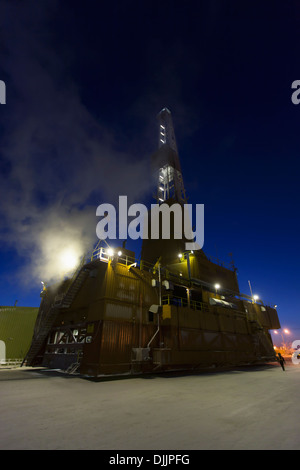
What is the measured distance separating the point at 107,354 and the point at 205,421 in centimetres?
1148

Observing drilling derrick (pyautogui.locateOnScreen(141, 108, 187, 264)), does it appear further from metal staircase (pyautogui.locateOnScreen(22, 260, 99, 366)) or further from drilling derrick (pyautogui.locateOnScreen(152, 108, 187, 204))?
metal staircase (pyautogui.locateOnScreen(22, 260, 99, 366))

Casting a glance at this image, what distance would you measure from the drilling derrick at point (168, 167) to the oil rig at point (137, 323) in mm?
16364

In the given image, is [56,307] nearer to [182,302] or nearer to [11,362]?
[11,362]

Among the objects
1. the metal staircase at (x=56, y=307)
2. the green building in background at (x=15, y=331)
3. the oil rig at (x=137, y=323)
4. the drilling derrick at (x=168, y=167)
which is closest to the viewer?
the oil rig at (x=137, y=323)

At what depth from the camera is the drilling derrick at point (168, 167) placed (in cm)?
4115

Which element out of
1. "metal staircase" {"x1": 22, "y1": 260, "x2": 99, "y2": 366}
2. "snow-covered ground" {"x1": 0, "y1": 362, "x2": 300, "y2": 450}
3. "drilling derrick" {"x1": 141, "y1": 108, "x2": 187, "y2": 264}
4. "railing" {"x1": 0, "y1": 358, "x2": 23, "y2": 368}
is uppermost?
"drilling derrick" {"x1": 141, "y1": 108, "x2": 187, "y2": 264}

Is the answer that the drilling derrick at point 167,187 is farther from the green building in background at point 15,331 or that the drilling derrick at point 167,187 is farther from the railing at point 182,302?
the green building in background at point 15,331

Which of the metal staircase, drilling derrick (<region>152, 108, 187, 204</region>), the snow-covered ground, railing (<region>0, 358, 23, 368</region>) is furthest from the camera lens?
drilling derrick (<region>152, 108, 187, 204</region>)

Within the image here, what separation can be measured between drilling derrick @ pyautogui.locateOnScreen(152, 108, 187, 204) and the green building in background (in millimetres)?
28431

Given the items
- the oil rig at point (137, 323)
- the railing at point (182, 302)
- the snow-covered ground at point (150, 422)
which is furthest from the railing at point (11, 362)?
the snow-covered ground at point (150, 422)

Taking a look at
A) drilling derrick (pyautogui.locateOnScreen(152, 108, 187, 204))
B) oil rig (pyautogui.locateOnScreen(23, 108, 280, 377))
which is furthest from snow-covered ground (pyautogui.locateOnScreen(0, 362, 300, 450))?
drilling derrick (pyautogui.locateOnScreen(152, 108, 187, 204))

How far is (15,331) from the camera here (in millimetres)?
27094

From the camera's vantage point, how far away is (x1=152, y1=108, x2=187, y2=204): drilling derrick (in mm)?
41150
